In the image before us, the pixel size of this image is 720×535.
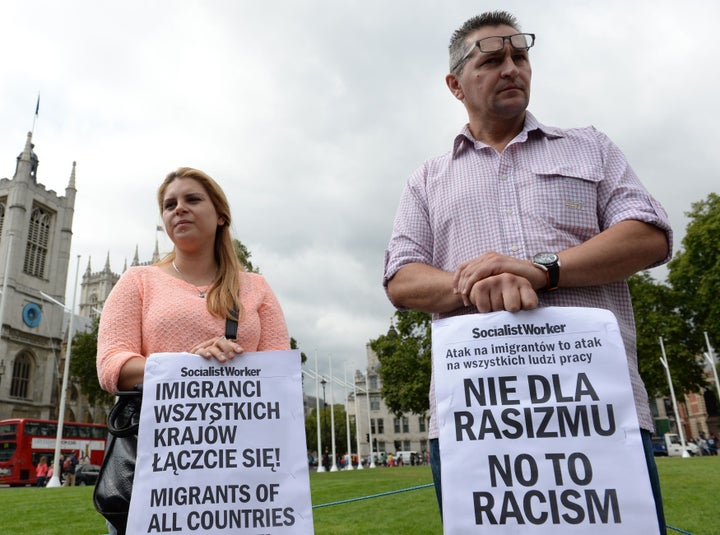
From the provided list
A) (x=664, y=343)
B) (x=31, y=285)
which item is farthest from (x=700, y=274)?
(x=31, y=285)

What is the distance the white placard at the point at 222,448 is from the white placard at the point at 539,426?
2.50 ft

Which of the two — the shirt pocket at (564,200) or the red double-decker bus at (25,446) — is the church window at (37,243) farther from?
the shirt pocket at (564,200)

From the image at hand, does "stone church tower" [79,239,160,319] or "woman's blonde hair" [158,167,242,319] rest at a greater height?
"stone church tower" [79,239,160,319]

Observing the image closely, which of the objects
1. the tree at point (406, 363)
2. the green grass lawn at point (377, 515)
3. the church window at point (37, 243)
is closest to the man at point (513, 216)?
the green grass lawn at point (377, 515)

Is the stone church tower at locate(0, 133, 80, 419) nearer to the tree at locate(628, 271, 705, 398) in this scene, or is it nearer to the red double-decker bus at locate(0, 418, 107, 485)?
the red double-decker bus at locate(0, 418, 107, 485)

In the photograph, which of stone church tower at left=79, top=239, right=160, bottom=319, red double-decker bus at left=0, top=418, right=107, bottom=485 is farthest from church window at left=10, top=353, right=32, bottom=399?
stone church tower at left=79, top=239, right=160, bottom=319

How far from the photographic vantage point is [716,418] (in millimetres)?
67250

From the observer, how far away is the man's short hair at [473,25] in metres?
2.55

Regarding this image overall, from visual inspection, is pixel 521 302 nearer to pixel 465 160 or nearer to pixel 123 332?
pixel 465 160

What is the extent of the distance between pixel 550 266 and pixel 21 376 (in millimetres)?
65509

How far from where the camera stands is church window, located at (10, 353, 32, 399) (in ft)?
185

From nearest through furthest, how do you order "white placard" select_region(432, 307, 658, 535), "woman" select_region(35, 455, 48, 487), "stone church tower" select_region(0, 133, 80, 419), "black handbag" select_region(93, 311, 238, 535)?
"white placard" select_region(432, 307, 658, 535), "black handbag" select_region(93, 311, 238, 535), "woman" select_region(35, 455, 48, 487), "stone church tower" select_region(0, 133, 80, 419)

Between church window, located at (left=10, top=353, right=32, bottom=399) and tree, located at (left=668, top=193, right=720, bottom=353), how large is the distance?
56440 millimetres

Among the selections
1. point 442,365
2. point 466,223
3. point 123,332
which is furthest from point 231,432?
point 466,223
